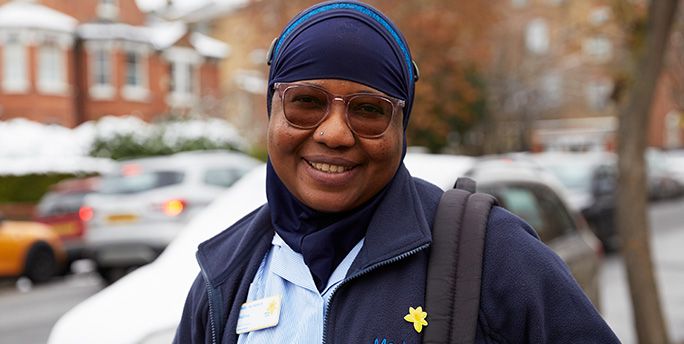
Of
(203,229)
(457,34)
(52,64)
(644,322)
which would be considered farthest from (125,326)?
(52,64)

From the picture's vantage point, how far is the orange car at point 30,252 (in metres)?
12.3

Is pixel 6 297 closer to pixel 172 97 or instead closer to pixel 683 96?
pixel 683 96

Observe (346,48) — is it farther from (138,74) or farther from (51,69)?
(138,74)

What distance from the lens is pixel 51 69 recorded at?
36.1 meters

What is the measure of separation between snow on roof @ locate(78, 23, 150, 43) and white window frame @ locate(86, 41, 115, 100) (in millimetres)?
400

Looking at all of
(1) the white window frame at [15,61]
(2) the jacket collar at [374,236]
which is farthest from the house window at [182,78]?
(2) the jacket collar at [374,236]

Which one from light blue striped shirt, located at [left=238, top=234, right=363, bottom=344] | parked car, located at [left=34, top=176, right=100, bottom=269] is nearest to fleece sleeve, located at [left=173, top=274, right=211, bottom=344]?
light blue striped shirt, located at [left=238, top=234, right=363, bottom=344]

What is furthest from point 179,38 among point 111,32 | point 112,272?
point 112,272

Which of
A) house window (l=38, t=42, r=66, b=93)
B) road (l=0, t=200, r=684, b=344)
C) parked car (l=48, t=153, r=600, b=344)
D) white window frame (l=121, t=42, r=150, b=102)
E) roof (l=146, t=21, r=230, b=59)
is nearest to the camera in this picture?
parked car (l=48, t=153, r=600, b=344)

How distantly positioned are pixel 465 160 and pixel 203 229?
1.69m

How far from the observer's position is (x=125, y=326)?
3707 millimetres

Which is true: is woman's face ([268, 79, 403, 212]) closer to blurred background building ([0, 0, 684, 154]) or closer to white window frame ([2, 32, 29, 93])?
blurred background building ([0, 0, 684, 154])

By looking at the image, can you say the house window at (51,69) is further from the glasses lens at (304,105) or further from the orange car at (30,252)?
the glasses lens at (304,105)

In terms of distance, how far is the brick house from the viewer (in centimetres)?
3506
